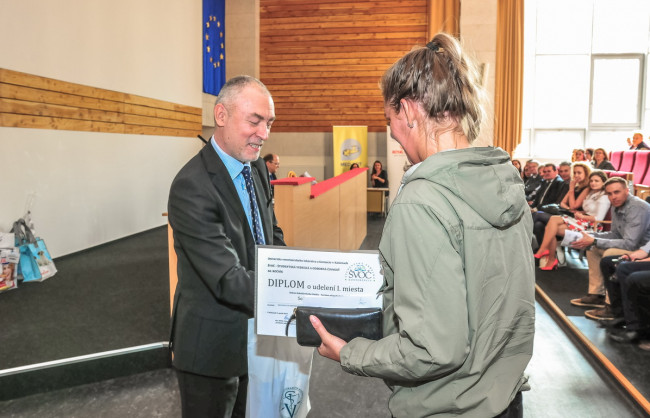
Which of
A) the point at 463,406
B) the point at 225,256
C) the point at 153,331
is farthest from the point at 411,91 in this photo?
the point at 153,331

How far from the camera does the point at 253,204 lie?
168 cm

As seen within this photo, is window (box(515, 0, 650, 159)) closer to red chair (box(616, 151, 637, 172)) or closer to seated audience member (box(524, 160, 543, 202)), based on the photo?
red chair (box(616, 151, 637, 172))

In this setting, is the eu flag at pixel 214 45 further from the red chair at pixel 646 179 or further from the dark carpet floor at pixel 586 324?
the red chair at pixel 646 179

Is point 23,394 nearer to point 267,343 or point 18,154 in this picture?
point 267,343

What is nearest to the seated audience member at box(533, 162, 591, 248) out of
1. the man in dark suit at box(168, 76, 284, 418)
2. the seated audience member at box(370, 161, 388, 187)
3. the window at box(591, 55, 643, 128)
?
the seated audience member at box(370, 161, 388, 187)

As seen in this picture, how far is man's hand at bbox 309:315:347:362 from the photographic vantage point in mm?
1062

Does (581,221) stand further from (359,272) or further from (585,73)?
(585,73)

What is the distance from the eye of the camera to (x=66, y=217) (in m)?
6.27

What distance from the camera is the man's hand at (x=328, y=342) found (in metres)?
Answer: 1.06

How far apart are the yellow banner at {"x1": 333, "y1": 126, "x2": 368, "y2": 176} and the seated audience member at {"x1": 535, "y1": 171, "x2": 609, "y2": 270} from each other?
6122 mm

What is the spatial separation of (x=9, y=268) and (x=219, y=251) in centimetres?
432

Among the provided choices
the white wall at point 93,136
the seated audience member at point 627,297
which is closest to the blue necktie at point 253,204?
the seated audience member at point 627,297

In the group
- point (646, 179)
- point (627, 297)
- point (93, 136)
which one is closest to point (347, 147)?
point (646, 179)

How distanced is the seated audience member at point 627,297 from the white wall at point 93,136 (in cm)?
569
